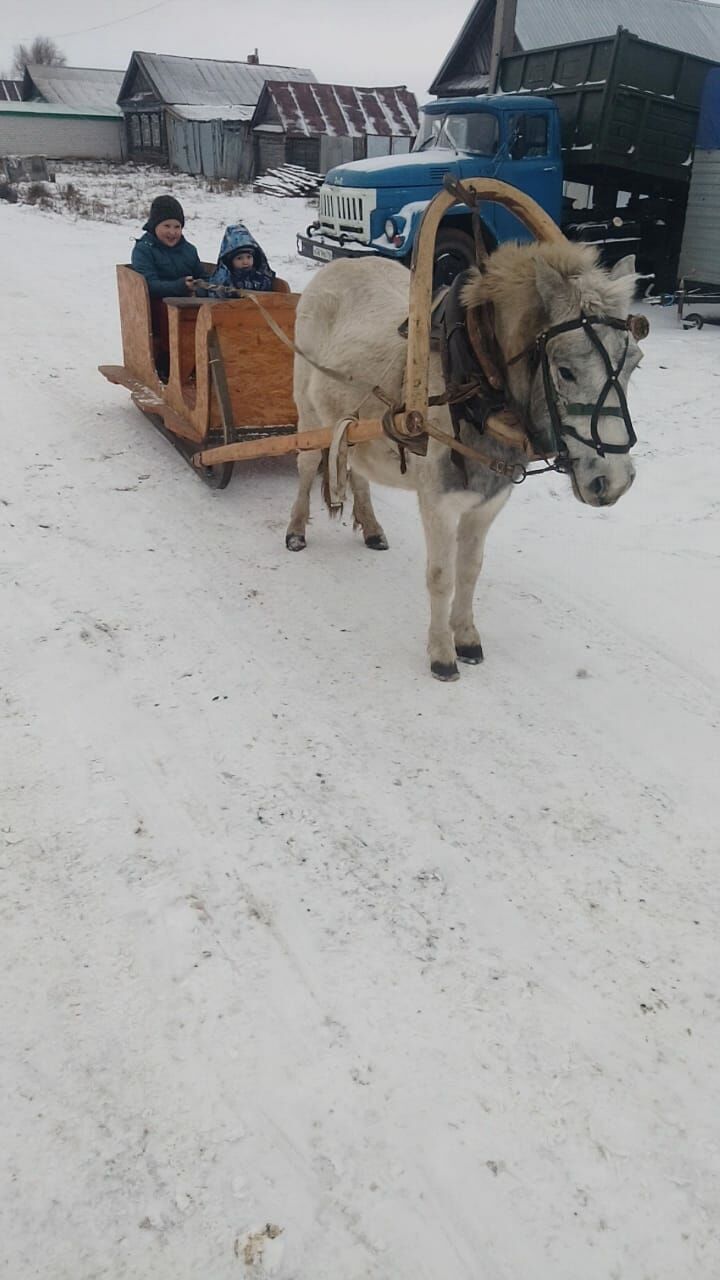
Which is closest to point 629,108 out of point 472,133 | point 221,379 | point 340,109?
point 472,133

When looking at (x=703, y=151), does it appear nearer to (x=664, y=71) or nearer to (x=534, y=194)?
(x=664, y=71)

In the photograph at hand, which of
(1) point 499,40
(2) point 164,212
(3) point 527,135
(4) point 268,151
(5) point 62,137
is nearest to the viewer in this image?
(2) point 164,212

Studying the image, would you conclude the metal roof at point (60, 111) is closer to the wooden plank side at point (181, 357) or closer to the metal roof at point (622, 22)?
the metal roof at point (622, 22)

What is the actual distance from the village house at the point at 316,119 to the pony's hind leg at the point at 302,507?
85.7 ft

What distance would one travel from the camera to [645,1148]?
1966 mm

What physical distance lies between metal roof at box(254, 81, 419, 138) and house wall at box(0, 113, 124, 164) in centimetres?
1114

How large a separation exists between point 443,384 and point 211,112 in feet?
119

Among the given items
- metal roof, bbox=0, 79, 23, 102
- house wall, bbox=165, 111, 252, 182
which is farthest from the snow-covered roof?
metal roof, bbox=0, 79, 23, 102

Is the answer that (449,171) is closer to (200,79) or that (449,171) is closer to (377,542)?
(377,542)

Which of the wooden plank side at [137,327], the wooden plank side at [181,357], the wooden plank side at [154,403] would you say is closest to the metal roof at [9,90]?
the wooden plank side at [137,327]

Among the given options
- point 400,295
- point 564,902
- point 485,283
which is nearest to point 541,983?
point 564,902

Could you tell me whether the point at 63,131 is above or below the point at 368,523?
above

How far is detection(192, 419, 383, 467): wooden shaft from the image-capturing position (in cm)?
363

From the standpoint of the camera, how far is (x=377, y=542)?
495 centimetres
